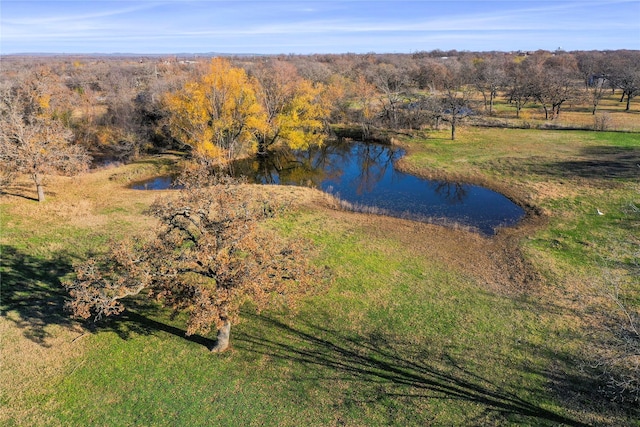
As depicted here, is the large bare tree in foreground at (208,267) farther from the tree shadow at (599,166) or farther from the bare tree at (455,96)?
the bare tree at (455,96)

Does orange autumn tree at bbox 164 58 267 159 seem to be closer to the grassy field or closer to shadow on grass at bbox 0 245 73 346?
the grassy field

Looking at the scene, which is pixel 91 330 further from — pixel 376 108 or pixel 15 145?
pixel 376 108

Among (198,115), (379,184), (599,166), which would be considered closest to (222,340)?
(379,184)

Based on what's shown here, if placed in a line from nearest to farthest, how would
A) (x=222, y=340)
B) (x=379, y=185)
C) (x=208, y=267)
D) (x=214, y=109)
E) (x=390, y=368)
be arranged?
(x=208, y=267)
(x=390, y=368)
(x=222, y=340)
(x=379, y=185)
(x=214, y=109)

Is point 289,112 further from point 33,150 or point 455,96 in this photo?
point 33,150

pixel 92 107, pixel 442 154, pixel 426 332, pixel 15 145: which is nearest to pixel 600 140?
pixel 442 154

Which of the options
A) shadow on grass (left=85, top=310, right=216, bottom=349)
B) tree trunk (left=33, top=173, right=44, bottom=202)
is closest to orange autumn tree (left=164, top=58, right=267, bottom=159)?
tree trunk (left=33, top=173, right=44, bottom=202)

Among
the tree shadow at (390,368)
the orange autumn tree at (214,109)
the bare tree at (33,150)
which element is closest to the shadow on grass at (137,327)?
the tree shadow at (390,368)
